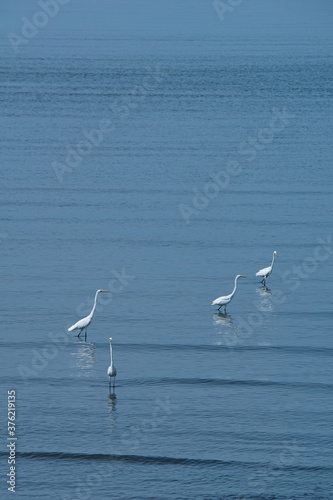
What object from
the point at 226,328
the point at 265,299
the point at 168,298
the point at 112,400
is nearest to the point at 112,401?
the point at 112,400

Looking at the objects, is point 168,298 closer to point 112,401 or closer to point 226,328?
point 226,328

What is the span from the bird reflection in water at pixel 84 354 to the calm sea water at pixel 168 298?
0.11 metres

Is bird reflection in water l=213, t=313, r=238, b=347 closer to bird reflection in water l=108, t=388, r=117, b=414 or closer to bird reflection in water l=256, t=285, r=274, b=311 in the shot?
bird reflection in water l=256, t=285, r=274, b=311

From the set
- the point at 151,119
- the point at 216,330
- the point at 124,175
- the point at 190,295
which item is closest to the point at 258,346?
the point at 216,330

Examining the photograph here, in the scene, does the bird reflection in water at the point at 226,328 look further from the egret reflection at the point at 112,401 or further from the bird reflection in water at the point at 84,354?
the egret reflection at the point at 112,401

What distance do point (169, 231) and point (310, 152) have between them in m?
29.5

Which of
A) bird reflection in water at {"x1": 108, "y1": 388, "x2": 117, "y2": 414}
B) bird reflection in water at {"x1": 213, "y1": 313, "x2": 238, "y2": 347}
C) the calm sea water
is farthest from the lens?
bird reflection in water at {"x1": 213, "y1": 313, "x2": 238, "y2": 347}

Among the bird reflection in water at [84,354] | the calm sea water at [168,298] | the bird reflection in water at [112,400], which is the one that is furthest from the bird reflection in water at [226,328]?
the bird reflection in water at [112,400]

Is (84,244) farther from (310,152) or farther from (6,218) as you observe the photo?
(310,152)

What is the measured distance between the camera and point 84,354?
1603 inches

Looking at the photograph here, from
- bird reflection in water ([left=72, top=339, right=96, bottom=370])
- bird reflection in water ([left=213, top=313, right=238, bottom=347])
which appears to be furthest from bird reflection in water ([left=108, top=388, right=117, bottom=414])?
bird reflection in water ([left=213, top=313, right=238, bottom=347])

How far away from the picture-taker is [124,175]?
252 feet

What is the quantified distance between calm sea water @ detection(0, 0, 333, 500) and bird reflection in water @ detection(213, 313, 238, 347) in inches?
4.0

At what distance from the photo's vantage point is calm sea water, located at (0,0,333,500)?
31391 mm
